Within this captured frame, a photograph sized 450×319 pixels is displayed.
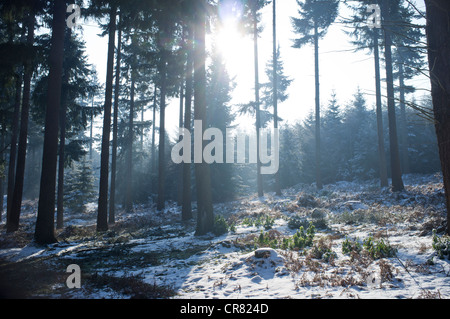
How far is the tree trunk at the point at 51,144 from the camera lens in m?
8.93

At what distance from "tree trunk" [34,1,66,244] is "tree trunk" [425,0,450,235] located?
1102 cm

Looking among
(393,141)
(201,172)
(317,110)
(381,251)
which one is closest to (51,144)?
(201,172)

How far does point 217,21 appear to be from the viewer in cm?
1122

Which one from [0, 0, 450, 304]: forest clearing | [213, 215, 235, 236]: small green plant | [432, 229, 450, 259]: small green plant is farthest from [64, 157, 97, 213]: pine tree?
[432, 229, 450, 259]: small green plant

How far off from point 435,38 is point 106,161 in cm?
1334

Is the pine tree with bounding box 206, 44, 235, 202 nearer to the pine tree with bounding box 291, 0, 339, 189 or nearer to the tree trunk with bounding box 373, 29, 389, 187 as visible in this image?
the pine tree with bounding box 291, 0, 339, 189

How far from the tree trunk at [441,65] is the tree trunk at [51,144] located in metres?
11.0

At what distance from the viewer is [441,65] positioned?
16.0 feet

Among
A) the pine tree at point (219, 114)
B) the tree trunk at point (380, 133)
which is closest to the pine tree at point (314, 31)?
the tree trunk at point (380, 133)

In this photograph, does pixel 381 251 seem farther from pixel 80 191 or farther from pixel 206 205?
pixel 80 191

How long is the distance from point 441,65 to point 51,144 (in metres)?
Result: 11.3

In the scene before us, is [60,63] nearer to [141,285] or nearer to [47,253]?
[47,253]

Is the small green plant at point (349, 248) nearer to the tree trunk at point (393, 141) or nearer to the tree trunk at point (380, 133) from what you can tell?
the tree trunk at point (393, 141)
